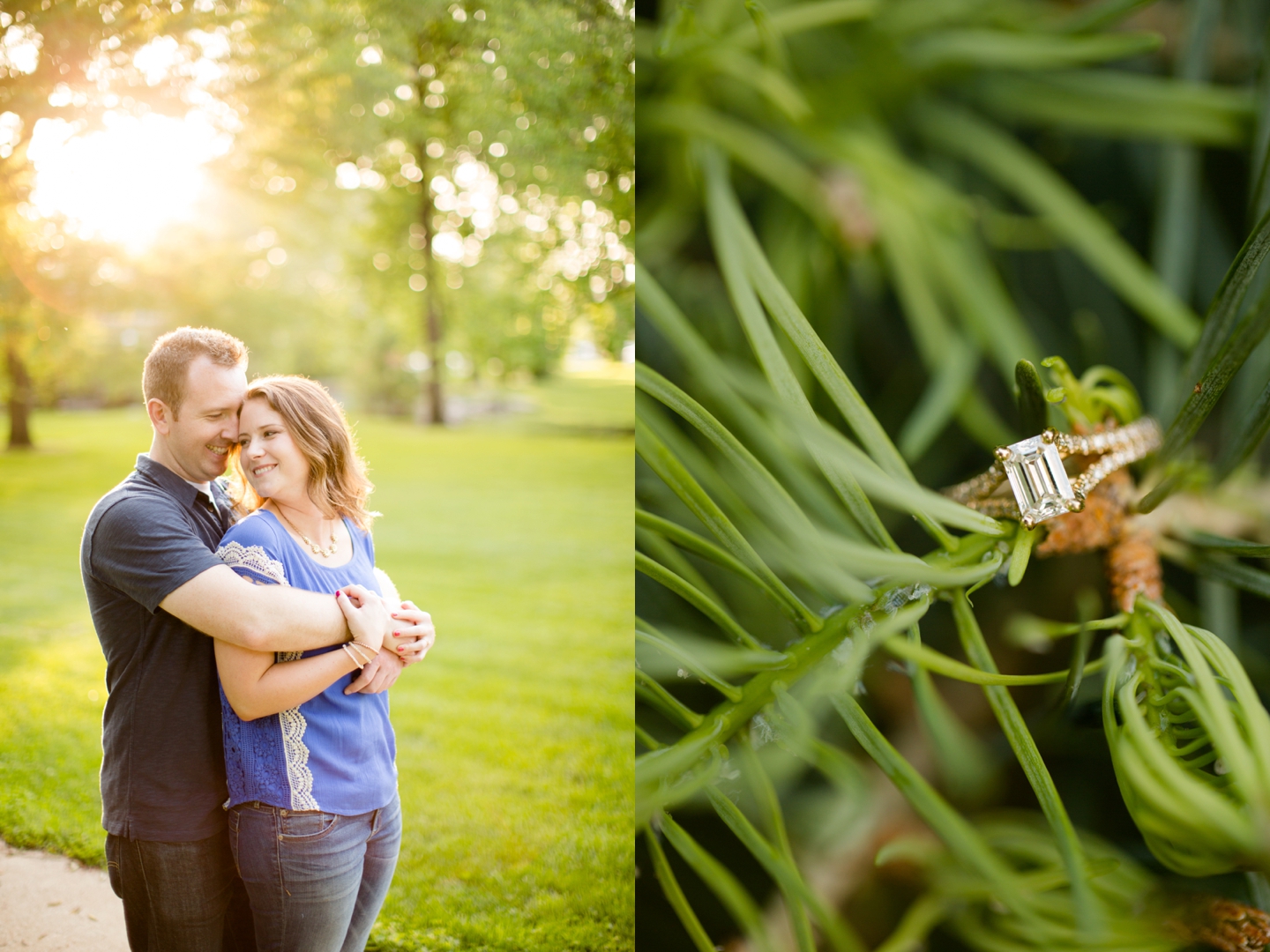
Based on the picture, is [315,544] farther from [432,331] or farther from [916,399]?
[916,399]

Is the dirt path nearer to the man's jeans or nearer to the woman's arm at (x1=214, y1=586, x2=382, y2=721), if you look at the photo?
the man's jeans

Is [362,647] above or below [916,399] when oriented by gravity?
below

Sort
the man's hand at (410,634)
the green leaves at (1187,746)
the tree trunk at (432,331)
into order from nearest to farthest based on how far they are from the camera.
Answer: the green leaves at (1187,746) < the man's hand at (410,634) < the tree trunk at (432,331)

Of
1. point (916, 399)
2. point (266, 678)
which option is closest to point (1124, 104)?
point (916, 399)

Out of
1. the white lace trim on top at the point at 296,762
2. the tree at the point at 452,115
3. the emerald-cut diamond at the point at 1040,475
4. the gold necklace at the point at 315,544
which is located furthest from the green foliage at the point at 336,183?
the emerald-cut diamond at the point at 1040,475

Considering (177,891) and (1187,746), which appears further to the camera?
(177,891)

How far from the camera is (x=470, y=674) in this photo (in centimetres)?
53

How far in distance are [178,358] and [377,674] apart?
222 mm

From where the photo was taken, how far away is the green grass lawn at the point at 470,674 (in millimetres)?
491

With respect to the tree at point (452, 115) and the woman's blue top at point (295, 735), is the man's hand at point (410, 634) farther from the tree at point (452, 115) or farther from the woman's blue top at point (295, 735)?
the tree at point (452, 115)

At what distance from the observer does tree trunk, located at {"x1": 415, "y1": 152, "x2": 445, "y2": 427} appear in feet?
1.84

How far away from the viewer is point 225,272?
20.3 inches

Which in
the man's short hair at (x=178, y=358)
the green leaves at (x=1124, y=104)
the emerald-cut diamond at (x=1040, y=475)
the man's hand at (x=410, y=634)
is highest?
the green leaves at (x=1124, y=104)

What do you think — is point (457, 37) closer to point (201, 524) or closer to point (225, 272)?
point (225, 272)
